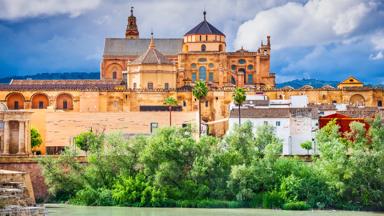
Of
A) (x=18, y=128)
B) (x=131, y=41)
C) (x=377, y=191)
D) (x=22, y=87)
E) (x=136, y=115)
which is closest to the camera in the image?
(x=377, y=191)

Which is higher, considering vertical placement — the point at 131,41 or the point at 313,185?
the point at 131,41

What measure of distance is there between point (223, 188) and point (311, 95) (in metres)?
31.5

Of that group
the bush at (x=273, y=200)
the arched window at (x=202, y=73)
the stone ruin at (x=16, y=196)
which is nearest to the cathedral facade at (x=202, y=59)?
the arched window at (x=202, y=73)

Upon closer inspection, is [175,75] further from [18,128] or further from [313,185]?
[313,185]

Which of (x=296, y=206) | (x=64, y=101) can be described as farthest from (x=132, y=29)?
(x=296, y=206)

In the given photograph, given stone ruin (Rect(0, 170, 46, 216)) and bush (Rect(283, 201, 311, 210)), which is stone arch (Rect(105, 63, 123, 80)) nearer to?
bush (Rect(283, 201, 311, 210))

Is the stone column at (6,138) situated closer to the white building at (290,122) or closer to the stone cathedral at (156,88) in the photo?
the stone cathedral at (156,88)

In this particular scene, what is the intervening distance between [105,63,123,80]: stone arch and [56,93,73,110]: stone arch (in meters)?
10.3

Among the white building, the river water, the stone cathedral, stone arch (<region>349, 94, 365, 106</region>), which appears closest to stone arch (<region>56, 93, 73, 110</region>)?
the stone cathedral

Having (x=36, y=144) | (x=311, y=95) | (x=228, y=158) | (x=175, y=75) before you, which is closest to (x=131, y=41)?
(x=175, y=75)

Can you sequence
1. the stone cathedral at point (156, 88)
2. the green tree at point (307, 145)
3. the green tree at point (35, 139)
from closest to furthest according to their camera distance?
the green tree at point (307, 145)
the green tree at point (35, 139)
the stone cathedral at point (156, 88)

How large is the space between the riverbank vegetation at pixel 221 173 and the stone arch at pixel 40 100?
86.8 feet

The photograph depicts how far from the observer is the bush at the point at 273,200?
55062mm

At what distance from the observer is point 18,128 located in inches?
2586
